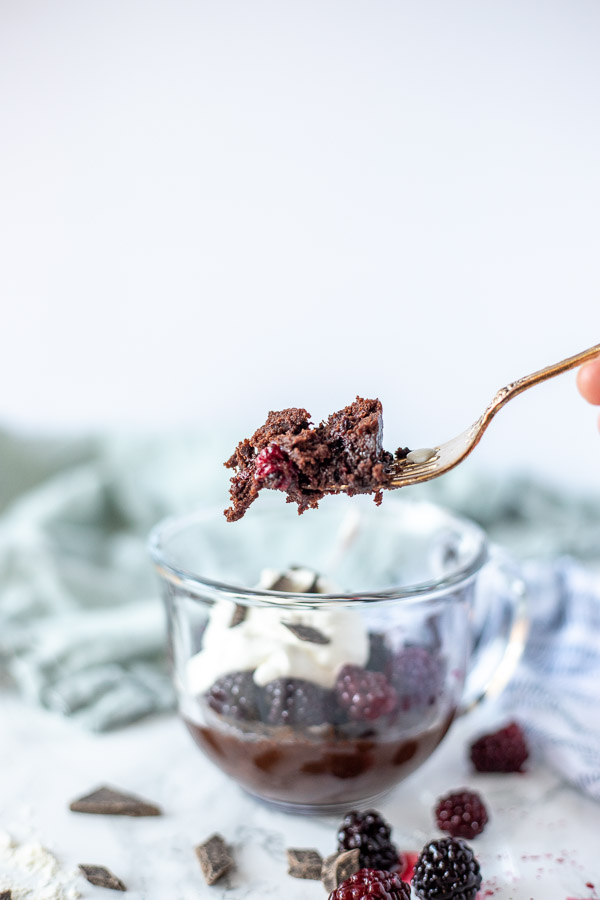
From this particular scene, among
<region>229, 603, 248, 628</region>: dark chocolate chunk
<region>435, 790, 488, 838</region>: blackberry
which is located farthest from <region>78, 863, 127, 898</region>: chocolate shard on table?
<region>435, 790, 488, 838</region>: blackberry

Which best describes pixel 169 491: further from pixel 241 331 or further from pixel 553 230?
pixel 553 230

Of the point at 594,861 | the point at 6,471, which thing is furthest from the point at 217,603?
the point at 6,471

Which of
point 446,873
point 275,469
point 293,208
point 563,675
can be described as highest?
point 293,208

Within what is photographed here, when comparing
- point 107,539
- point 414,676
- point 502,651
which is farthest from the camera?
point 107,539

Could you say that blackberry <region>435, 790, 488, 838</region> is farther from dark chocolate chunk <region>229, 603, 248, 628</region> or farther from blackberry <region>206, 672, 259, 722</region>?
dark chocolate chunk <region>229, 603, 248, 628</region>

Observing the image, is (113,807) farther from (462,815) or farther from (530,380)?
(530,380)

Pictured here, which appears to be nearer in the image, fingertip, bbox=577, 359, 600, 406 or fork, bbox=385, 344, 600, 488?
fork, bbox=385, 344, 600, 488

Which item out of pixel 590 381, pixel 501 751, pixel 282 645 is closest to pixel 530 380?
pixel 590 381
